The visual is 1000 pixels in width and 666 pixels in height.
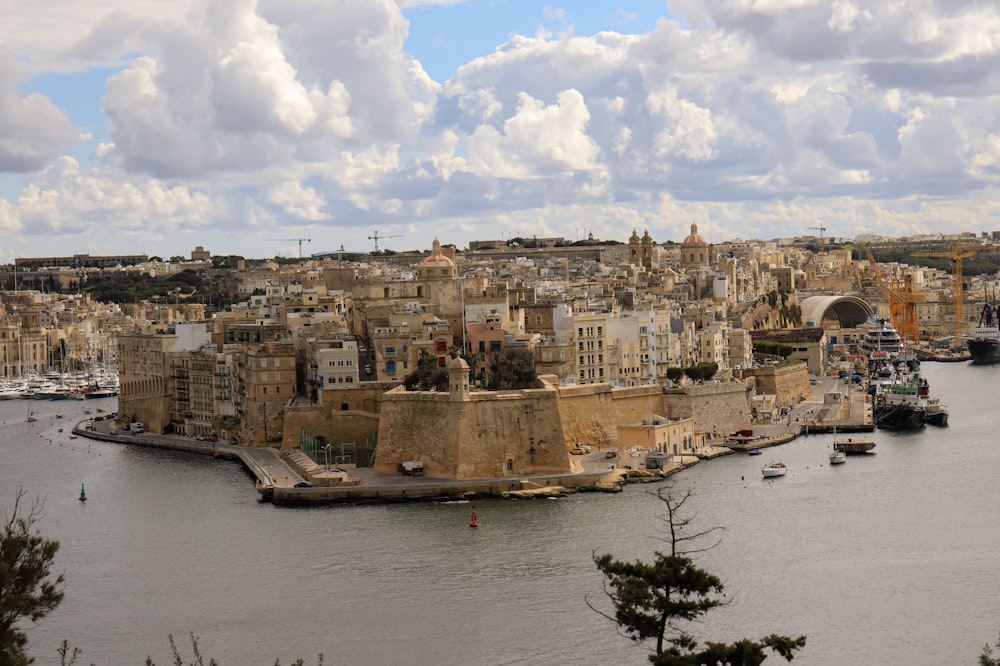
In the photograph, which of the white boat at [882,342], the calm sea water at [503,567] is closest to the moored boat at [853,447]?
the calm sea water at [503,567]

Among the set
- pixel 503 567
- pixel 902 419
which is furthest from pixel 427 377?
pixel 902 419

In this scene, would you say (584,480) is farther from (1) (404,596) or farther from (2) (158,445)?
(2) (158,445)

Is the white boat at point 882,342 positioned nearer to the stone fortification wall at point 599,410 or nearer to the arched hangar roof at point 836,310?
the arched hangar roof at point 836,310

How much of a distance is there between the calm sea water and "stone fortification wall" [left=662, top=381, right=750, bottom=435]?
229 centimetres

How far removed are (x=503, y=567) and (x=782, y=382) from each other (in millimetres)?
19768

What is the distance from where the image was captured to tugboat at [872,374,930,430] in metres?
36.9

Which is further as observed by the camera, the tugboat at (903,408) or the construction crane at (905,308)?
the construction crane at (905,308)

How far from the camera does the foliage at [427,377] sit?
2994cm

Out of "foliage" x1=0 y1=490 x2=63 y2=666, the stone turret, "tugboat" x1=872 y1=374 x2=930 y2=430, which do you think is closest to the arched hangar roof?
"tugboat" x1=872 y1=374 x2=930 y2=430

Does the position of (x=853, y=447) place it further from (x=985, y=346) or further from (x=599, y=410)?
(x=985, y=346)

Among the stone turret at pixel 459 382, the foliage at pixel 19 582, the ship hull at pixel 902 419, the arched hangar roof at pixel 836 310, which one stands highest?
→ the arched hangar roof at pixel 836 310

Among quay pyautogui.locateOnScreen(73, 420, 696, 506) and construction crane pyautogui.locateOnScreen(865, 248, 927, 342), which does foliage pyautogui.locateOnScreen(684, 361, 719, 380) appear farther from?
construction crane pyautogui.locateOnScreen(865, 248, 927, 342)

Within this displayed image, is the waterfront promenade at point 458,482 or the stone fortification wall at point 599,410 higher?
the stone fortification wall at point 599,410

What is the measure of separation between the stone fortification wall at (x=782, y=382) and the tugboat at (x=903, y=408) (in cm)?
235
